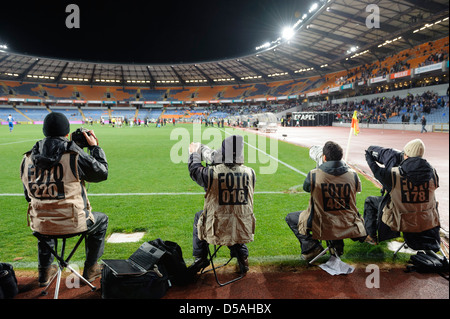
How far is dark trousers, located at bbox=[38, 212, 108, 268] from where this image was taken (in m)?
3.01

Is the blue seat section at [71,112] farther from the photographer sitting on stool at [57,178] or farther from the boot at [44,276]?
the photographer sitting on stool at [57,178]

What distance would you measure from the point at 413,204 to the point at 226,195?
7.68 ft

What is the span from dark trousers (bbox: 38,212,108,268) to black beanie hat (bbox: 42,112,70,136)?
1.04m

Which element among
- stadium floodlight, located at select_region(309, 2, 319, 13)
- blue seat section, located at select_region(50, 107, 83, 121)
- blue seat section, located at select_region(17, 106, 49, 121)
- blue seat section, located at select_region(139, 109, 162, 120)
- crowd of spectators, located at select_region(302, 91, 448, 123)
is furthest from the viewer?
blue seat section, located at select_region(139, 109, 162, 120)

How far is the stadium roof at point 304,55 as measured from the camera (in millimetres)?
28172

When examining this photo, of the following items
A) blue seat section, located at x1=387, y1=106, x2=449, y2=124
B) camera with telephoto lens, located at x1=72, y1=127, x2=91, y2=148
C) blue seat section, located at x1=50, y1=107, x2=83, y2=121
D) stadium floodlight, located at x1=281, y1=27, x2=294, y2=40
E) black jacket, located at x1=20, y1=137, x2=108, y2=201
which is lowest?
black jacket, located at x1=20, y1=137, x2=108, y2=201

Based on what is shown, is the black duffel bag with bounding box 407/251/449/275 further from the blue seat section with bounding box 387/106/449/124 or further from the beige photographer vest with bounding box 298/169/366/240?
the blue seat section with bounding box 387/106/449/124

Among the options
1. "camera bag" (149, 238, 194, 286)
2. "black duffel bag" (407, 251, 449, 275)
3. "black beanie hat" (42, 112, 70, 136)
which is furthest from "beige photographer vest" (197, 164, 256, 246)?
"black duffel bag" (407, 251, 449, 275)

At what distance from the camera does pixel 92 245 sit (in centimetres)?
312

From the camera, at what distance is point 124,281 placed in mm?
2658

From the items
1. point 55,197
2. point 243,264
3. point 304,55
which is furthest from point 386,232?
point 304,55

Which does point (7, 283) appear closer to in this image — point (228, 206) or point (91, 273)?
point (91, 273)

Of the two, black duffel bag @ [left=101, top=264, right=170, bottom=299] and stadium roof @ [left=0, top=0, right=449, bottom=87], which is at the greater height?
stadium roof @ [left=0, top=0, right=449, bottom=87]

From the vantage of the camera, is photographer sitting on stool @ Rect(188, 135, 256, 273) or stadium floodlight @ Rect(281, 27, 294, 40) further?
stadium floodlight @ Rect(281, 27, 294, 40)
